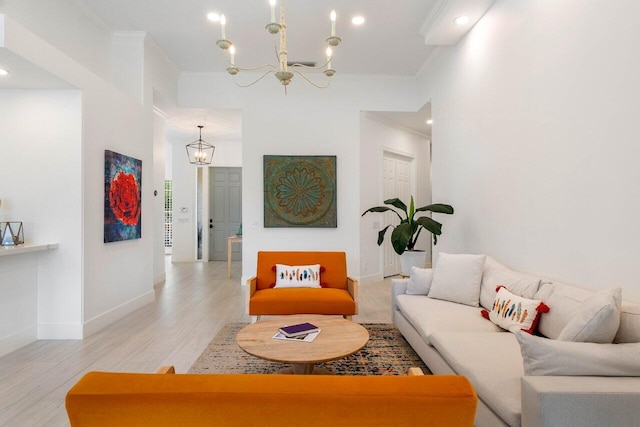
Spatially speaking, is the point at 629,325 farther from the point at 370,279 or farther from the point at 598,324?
the point at 370,279

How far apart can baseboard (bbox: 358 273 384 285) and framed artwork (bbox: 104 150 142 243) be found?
3330 mm

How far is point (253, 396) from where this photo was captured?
30.2 inches

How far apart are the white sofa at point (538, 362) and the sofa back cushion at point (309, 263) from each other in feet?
3.48

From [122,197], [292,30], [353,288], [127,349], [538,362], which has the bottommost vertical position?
[127,349]

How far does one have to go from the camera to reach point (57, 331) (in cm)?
332

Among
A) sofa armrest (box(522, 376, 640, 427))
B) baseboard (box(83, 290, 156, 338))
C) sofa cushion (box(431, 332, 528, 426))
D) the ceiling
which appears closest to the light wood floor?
baseboard (box(83, 290, 156, 338))

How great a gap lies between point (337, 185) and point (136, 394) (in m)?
4.92

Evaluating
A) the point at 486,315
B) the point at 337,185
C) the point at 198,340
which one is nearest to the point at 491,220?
the point at 486,315

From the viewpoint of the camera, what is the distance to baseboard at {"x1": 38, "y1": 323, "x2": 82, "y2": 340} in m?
3.32

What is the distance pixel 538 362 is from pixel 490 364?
40 centimetres

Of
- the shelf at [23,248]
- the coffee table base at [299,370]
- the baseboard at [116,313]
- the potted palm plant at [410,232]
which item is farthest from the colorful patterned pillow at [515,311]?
the shelf at [23,248]

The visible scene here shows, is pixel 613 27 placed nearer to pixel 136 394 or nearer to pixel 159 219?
pixel 136 394

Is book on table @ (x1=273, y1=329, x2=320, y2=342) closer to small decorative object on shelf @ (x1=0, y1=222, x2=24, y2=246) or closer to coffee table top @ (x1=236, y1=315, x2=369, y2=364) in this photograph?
coffee table top @ (x1=236, y1=315, x2=369, y2=364)

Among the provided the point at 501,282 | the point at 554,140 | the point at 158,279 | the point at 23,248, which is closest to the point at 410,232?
the point at 501,282
